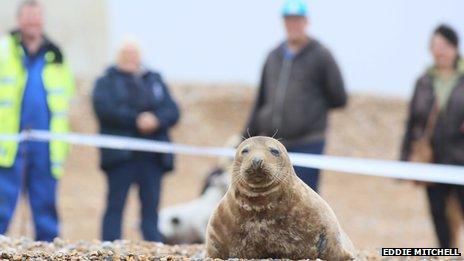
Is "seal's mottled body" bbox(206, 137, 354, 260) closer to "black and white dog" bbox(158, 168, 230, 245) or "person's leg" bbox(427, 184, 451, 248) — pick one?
"person's leg" bbox(427, 184, 451, 248)

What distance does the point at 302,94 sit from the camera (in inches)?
329

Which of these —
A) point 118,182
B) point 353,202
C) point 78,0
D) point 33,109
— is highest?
point 78,0

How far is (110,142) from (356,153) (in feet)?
35.8

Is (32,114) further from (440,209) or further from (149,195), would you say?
(440,209)

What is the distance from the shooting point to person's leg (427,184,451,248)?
793 cm

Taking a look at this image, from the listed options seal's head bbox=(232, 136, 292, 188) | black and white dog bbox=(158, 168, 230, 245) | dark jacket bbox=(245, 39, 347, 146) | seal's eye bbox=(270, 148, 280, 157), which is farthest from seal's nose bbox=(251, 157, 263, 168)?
black and white dog bbox=(158, 168, 230, 245)

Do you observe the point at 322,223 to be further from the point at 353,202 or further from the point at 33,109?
the point at 353,202

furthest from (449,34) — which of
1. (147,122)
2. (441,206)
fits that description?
(147,122)

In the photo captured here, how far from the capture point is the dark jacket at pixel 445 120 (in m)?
8.07

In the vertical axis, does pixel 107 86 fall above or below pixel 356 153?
above

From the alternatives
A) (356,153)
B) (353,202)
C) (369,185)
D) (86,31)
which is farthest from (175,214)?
(86,31)

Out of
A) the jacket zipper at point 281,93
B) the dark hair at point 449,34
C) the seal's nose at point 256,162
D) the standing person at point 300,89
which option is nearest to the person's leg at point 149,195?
the standing person at point 300,89

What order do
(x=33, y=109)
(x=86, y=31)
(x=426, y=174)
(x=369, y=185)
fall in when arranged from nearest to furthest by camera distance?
1. (x=426, y=174)
2. (x=33, y=109)
3. (x=369, y=185)
4. (x=86, y=31)

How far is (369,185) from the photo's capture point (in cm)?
1709
